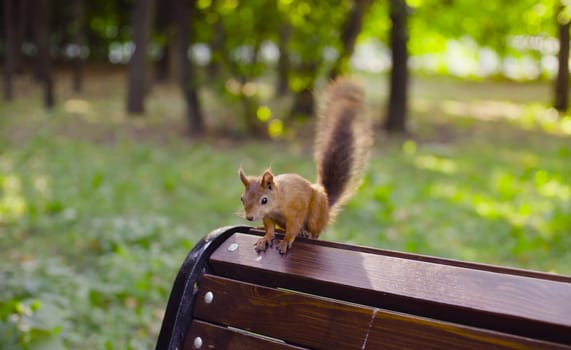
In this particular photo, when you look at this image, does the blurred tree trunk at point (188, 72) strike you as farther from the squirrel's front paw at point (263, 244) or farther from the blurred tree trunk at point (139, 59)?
the squirrel's front paw at point (263, 244)

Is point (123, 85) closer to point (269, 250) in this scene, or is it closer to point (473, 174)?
point (473, 174)

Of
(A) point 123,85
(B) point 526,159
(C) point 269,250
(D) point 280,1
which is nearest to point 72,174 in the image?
(D) point 280,1

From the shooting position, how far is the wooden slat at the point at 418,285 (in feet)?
4.34

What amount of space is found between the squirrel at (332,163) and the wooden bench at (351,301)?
0.59ft

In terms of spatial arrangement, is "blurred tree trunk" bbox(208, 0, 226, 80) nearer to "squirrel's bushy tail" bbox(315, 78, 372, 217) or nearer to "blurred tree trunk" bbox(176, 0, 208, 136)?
"blurred tree trunk" bbox(176, 0, 208, 136)

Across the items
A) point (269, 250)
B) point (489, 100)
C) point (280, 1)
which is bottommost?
point (489, 100)

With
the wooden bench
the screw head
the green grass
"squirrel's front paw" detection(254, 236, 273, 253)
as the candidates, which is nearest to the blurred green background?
the green grass

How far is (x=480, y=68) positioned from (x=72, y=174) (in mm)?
25104

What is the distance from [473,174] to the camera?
8062mm

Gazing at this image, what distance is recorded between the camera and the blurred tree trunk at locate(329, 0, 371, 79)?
1008 centimetres

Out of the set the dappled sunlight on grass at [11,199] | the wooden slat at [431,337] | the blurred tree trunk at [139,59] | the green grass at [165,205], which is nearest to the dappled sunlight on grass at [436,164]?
the green grass at [165,205]

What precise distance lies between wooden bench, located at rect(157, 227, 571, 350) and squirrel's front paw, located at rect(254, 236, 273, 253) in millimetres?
23

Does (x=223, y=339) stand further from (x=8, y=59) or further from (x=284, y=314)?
(x=8, y=59)

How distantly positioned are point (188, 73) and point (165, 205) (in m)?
4.49
